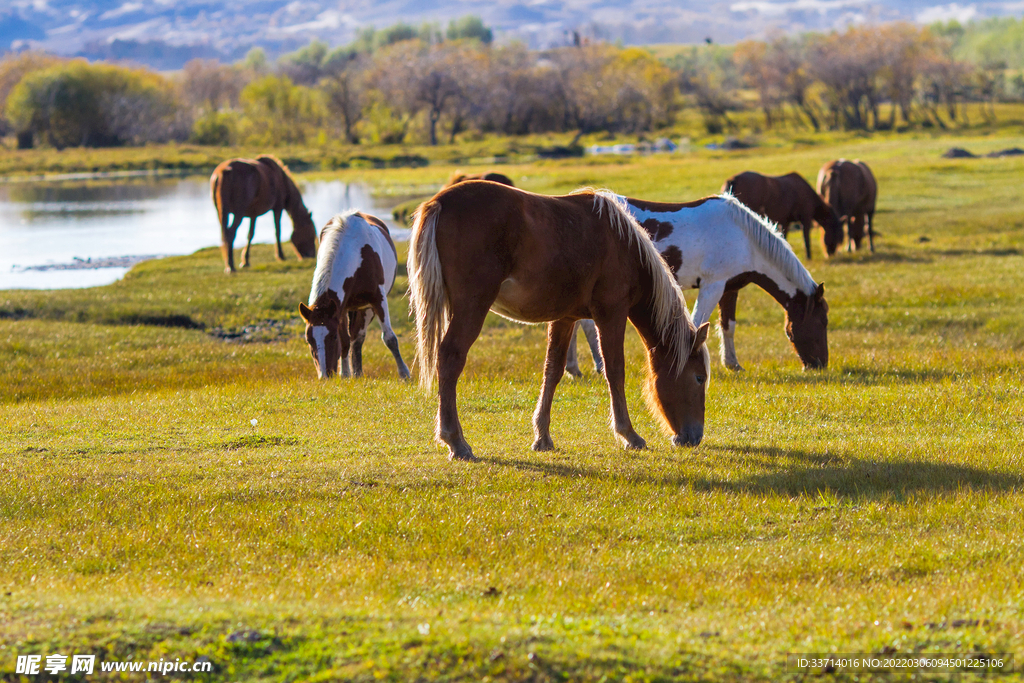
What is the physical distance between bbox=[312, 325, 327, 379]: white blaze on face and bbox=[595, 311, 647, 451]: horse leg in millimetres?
5180

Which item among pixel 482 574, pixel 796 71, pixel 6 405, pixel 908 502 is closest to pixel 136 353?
pixel 6 405

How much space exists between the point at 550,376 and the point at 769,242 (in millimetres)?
4181

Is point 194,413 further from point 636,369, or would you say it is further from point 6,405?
point 636,369

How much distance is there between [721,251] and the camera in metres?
11.2

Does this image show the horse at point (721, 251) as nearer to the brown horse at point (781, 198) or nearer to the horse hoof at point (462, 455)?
the horse hoof at point (462, 455)

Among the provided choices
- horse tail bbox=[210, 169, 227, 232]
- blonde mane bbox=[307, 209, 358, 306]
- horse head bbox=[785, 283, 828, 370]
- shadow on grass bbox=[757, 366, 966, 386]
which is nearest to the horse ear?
shadow on grass bbox=[757, 366, 966, 386]

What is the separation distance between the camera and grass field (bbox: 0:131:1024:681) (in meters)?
4.21

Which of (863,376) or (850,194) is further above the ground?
(850,194)

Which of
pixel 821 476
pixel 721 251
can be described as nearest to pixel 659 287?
pixel 821 476

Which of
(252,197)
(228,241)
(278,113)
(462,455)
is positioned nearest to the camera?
(462,455)

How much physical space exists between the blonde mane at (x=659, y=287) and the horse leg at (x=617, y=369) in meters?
0.36

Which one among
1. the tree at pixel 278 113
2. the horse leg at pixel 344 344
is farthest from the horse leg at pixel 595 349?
the tree at pixel 278 113

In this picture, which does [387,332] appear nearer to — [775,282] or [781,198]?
[775,282]

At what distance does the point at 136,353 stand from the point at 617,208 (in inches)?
402
